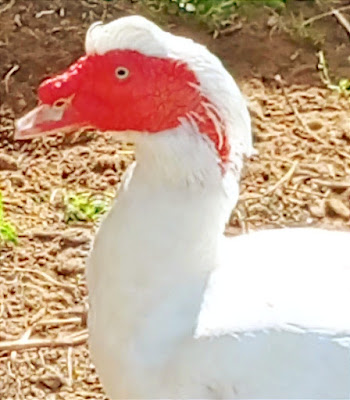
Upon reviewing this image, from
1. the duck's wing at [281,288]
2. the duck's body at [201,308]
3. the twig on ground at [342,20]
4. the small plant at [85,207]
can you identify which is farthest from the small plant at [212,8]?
the duck's body at [201,308]

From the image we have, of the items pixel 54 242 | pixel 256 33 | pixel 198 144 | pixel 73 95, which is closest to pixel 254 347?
pixel 198 144

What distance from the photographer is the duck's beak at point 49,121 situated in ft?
8.25

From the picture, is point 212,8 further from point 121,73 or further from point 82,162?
point 121,73

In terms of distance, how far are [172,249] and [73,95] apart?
389 millimetres

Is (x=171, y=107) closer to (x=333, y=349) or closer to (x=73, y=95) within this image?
(x=73, y=95)

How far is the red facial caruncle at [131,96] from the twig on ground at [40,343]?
1.12m

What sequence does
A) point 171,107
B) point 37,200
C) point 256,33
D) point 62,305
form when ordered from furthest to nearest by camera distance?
point 256,33
point 37,200
point 62,305
point 171,107

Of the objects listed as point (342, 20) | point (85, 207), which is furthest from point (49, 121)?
point (342, 20)

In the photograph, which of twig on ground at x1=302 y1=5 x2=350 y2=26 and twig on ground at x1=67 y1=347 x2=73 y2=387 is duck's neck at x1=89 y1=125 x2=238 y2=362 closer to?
twig on ground at x1=67 y1=347 x2=73 y2=387

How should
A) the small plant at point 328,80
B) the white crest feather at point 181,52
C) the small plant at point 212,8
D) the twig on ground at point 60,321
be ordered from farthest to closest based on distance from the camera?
the small plant at point 212,8, the small plant at point 328,80, the twig on ground at point 60,321, the white crest feather at point 181,52

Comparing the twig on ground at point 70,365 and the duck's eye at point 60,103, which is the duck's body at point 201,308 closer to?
the duck's eye at point 60,103

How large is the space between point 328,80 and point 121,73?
208 cm

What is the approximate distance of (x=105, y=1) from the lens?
4789mm

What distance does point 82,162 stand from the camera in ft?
13.4
